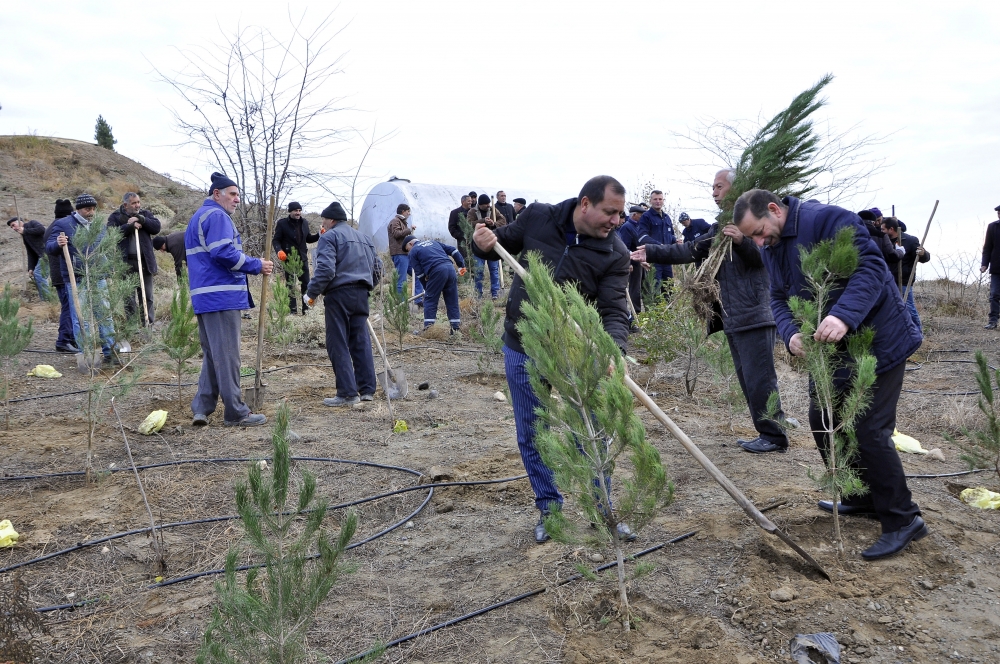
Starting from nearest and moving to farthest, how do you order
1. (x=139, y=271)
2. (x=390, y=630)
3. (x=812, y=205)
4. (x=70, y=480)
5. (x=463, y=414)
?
(x=390, y=630) → (x=812, y=205) → (x=70, y=480) → (x=463, y=414) → (x=139, y=271)

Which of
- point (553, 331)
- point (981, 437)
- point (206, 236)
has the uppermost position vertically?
point (206, 236)

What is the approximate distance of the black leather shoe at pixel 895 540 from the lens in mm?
3236

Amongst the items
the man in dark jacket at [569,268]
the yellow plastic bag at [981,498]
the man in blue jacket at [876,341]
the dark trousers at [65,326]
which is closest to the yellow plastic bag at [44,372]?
the dark trousers at [65,326]

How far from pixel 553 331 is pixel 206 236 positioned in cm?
400

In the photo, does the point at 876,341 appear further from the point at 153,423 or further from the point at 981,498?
the point at 153,423

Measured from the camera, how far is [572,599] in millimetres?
2990

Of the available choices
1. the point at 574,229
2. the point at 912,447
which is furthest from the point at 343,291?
the point at 912,447

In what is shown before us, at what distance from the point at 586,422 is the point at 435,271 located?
8.28m

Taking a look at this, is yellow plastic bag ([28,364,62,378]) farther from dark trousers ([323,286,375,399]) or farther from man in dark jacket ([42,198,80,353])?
dark trousers ([323,286,375,399])

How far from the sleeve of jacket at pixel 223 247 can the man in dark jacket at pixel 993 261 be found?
1142cm

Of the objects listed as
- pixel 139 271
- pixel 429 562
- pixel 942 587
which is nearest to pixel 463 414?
pixel 429 562

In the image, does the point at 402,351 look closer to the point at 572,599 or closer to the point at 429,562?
the point at 429,562

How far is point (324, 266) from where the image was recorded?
6.70 metres

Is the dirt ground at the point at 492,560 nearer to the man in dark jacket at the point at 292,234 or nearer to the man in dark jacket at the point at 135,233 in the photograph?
the man in dark jacket at the point at 135,233
